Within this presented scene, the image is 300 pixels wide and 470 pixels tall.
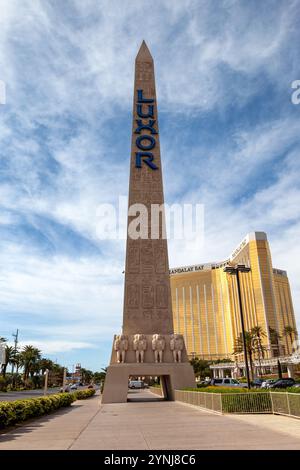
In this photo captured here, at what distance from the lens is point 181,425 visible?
1258 centimetres

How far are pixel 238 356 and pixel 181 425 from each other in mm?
104133

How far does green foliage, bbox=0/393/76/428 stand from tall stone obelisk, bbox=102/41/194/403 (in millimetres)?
7607

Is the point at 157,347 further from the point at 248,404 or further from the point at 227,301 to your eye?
the point at 227,301

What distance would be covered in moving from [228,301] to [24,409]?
379ft

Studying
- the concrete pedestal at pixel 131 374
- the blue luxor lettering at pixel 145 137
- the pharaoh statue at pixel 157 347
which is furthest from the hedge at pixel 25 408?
the blue luxor lettering at pixel 145 137

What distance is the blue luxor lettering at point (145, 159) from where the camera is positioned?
34.8m

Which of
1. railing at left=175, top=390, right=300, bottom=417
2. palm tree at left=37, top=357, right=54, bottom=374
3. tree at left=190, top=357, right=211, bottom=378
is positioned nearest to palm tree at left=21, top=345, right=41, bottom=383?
palm tree at left=37, top=357, right=54, bottom=374

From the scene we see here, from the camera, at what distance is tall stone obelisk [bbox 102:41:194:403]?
28.2 metres

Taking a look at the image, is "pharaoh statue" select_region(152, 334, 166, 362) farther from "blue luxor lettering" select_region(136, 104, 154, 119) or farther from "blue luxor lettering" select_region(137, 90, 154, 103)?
"blue luxor lettering" select_region(137, 90, 154, 103)

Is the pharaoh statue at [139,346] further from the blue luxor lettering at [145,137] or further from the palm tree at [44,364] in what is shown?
the palm tree at [44,364]

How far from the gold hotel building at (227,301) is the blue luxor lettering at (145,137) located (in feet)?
291

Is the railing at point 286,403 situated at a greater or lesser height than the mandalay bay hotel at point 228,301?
lesser

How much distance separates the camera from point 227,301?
12638 centimetres
